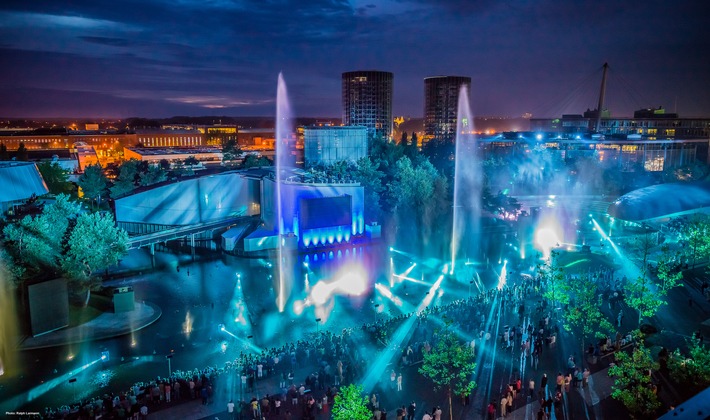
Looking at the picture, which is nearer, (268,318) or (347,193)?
(268,318)

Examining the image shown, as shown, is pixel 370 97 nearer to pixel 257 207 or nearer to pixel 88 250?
pixel 257 207

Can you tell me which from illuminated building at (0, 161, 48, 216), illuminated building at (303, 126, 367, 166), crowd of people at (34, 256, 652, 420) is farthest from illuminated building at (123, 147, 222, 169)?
crowd of people at (34, 256, 652, 420)

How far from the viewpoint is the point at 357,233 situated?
1836 inches

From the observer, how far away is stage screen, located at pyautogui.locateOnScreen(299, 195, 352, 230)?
4306 cm

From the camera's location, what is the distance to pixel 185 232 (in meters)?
43.4

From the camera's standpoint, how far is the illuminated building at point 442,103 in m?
158

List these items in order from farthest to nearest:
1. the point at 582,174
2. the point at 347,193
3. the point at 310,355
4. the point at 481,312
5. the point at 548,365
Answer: the point at 582,174, the point at 347,193, the point at 481,312, the point at 310,355, the point at 548,365

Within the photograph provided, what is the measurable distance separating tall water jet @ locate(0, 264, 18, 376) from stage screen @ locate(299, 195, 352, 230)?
2358cm

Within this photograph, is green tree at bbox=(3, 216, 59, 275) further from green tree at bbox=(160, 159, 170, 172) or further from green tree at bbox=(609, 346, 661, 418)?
green tree at bbox=(160, 159, 170, 172)

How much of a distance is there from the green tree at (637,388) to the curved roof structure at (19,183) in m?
45.2

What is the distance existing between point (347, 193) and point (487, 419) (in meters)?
32.3

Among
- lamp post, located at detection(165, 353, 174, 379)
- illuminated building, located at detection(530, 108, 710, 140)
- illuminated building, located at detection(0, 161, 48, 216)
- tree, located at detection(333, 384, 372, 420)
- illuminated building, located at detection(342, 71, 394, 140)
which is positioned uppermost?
illuminated building, located at detection(342, 71, 394, 140)

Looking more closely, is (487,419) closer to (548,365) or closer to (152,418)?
(548,365)

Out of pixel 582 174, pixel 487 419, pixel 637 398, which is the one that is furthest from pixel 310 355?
pixel 582 174
